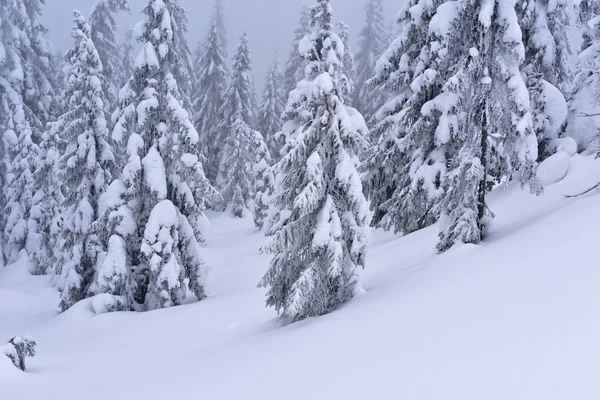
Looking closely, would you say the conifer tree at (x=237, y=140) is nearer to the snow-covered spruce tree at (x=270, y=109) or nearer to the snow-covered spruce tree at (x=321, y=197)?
the snow-covered spruce tree at (x=270, y=109)

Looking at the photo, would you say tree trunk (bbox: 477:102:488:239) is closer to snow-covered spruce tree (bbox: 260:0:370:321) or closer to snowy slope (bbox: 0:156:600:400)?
snowy slope (bbox: 0:156:600:400)

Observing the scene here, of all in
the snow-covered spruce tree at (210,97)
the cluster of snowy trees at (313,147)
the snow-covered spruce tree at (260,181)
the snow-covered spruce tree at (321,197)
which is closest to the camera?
the snow-covered spruce tree at (321,197)

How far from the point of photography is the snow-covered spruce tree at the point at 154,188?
Result: 591 inches

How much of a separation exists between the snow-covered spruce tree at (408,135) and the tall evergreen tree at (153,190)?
732cm

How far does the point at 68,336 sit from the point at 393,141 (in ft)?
45.3

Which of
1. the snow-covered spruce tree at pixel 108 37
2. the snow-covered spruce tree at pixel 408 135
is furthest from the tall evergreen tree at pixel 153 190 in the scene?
the snow-covered spruce tree at pixel 108 37

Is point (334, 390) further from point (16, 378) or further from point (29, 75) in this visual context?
point (29, 75)

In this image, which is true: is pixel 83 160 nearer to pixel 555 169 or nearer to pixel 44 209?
pixel 44 209

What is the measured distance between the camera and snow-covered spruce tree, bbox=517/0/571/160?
15.2 m

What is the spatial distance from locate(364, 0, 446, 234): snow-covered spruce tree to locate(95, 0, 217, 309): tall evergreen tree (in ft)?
24.0

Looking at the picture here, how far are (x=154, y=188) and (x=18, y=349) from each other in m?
7.01

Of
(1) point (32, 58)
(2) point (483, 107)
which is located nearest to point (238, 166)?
(1) point (32, 58)

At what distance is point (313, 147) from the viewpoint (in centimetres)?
1002

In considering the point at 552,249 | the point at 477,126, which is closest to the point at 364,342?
the point at 552,249
